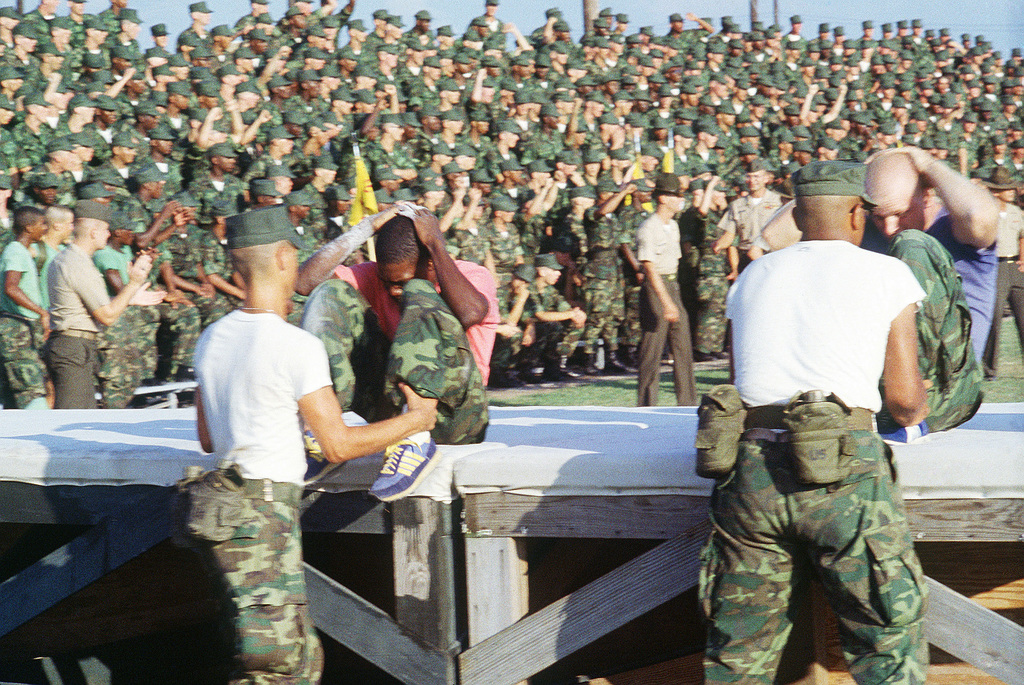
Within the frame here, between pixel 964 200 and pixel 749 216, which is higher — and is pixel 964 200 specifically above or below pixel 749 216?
below

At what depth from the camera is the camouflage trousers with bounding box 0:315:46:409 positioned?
6625 millimetres

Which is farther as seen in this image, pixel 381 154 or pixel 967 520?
pixel 381 154

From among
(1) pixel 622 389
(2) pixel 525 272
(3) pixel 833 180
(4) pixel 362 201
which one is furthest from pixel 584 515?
(1) pixel 622 389

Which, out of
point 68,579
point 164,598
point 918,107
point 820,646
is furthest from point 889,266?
point 918,107

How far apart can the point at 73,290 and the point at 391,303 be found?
10.5ft

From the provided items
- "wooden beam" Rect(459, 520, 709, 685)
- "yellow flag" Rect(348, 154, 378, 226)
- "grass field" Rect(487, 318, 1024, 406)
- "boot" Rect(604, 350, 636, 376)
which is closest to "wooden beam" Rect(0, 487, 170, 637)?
"wooden beam" Rect(459, 520, 709, 685)

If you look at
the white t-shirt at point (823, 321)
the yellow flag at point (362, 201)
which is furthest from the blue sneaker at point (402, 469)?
the yellow flag at point (362, 201)

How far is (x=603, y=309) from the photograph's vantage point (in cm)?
1030

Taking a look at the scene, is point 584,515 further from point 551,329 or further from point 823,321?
point 551,329

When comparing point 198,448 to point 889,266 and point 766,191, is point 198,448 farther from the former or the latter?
point 766,191

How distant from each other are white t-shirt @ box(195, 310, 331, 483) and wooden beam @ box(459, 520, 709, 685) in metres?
0.91

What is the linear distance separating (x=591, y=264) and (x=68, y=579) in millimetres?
6985

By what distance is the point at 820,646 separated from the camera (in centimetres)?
348

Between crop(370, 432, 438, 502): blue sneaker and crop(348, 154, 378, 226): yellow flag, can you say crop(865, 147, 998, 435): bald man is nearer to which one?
crop(370, 432, 438, 502): blue sneaker
